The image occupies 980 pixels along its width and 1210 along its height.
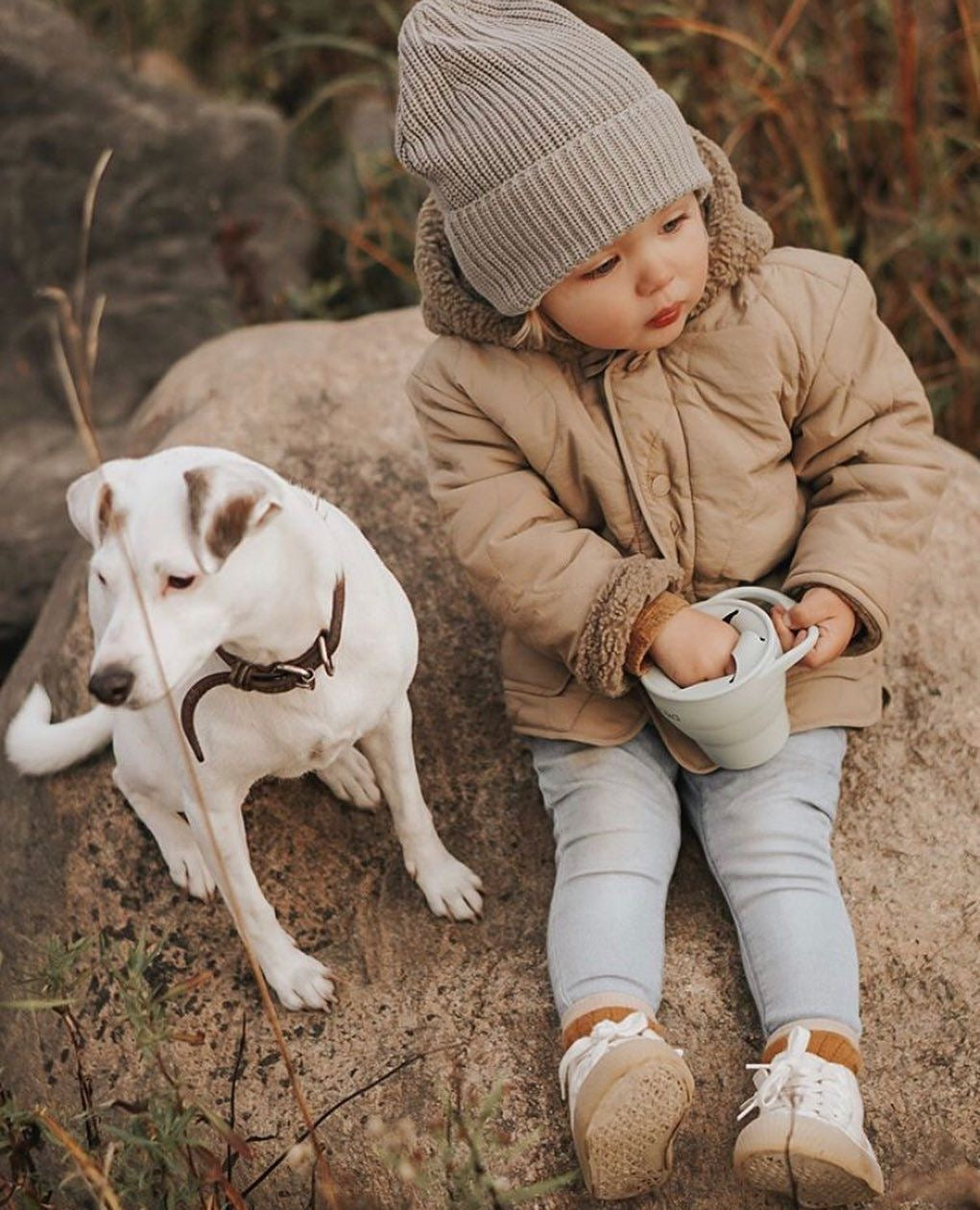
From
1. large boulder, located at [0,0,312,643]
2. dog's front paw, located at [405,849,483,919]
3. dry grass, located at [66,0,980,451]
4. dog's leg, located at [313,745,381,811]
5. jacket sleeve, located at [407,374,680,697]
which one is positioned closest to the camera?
jacket sleeve, located at [407,374,680,697]

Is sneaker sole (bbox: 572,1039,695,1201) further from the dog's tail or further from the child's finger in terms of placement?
the dog's tail

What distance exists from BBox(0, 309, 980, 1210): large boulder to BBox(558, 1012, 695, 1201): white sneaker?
13 centimetres

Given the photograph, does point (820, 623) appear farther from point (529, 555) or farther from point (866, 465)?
point (529, 555)

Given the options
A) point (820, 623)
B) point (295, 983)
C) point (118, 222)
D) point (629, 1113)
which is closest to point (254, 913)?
point (295, 983)

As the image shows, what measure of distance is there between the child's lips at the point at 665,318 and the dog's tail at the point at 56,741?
53.2 inches

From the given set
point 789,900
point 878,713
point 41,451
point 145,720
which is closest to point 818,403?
point 878,713

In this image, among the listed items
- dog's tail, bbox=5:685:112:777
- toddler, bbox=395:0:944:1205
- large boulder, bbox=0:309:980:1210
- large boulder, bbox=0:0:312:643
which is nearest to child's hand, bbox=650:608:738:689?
toddler, bbox=395:0:944:1205

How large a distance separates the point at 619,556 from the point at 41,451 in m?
2.48

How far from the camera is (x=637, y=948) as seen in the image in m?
2.48

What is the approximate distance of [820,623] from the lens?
2.55 metres

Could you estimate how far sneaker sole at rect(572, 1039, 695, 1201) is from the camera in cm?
221

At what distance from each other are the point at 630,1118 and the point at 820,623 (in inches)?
36.7

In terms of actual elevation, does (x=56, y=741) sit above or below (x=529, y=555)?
below

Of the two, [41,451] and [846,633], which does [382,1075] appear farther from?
[41,451]
